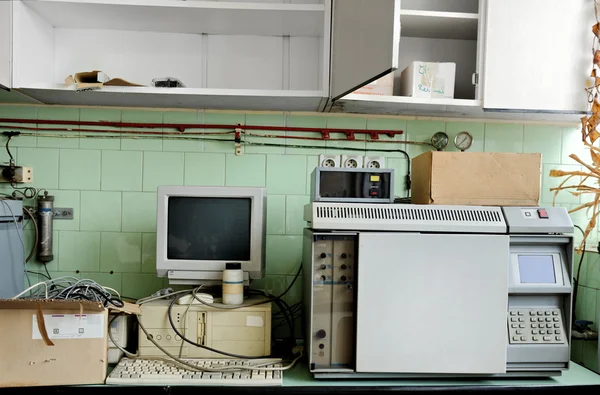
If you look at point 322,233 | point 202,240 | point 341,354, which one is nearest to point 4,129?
point 202,240

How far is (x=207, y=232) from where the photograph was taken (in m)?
1.92

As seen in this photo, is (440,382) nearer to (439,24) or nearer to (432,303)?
(432,303)

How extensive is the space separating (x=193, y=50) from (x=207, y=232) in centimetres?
97

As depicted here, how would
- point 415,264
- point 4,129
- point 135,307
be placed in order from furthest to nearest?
1. point 4,129
2. point 135,307
3. point 415,264

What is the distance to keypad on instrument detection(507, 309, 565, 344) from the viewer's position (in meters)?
1.61

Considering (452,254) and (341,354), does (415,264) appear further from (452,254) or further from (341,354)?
(341,354)

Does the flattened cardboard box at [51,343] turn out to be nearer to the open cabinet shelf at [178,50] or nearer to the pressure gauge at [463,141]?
the open cabinet shelf at [178,50]

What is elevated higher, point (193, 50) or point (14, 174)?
point (193, 50)

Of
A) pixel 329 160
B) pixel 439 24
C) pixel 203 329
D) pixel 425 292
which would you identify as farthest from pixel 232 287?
pixel 439 24

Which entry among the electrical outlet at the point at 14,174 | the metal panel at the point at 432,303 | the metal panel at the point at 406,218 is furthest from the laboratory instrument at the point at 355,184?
the electrical outlet at the point at 14,174

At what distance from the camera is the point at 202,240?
6.28 ft

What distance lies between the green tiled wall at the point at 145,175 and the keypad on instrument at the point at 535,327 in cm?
87

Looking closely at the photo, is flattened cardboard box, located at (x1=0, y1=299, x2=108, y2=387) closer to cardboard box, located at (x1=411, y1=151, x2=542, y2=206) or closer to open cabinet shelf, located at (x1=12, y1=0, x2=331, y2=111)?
open cabinet shelf, located at (x1=12, y1=0, x2=331, y2=111)

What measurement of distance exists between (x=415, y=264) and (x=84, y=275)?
1657 mm
